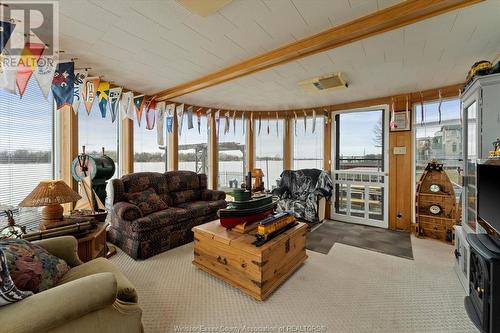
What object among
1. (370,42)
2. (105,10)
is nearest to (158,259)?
(105,10)

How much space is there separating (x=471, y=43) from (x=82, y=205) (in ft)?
16.0

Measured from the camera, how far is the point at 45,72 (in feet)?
7.73

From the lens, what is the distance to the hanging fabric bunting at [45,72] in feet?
7.59

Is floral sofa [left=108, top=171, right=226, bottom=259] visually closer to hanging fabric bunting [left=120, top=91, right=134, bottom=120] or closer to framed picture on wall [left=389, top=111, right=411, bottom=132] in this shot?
hanging fabric bunting [left=120, top=91, right=134, bottom=120]

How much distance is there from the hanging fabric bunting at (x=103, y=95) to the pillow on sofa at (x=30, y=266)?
2.39 metres

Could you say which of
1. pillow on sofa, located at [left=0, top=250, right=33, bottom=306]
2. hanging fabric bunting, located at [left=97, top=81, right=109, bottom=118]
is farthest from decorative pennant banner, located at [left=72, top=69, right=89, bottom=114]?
pillow on sofa, located at [left=0, top=250, right=33, bottom=306]

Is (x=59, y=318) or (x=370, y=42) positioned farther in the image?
(x=370, y=42)

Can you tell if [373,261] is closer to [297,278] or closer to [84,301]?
[297,278]

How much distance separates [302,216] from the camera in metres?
4.08

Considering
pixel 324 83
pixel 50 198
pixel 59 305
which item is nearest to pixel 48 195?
pixel 50 198

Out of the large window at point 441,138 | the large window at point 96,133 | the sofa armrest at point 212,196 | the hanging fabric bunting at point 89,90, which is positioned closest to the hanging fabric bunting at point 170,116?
the large window at point 96,133

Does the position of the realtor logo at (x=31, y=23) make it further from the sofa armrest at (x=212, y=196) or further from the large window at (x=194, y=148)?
the sofa armrest at (x=212, y=196)

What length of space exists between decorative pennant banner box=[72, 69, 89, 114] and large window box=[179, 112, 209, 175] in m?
1.94

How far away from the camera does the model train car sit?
2.11m
